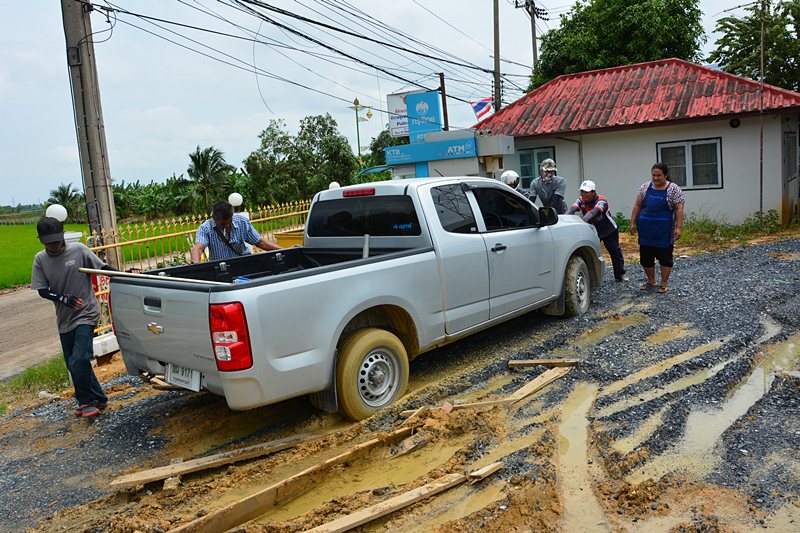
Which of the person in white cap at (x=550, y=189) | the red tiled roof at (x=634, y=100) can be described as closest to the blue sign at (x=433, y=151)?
the red tiled roof at (x=634, y=100)

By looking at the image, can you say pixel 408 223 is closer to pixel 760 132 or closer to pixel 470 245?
pixel 470 245

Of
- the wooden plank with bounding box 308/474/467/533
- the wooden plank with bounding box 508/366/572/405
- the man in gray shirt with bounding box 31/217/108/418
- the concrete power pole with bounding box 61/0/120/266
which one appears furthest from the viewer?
the concrete power pole with bounding box 61/0/120/266

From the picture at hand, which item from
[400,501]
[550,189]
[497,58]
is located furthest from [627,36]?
[400,501]

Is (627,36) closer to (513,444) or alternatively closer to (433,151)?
(433,151)

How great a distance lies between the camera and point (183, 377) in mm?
4754

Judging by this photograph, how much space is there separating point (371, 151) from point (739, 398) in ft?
125

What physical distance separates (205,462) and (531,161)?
1476cm

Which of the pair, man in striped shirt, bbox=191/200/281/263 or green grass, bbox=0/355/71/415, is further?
green grass, bbox=0/355/71/415

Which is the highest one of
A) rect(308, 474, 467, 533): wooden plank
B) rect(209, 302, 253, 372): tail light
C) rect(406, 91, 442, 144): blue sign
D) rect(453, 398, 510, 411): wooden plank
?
rect(406, 91, 442, 144): blue sign

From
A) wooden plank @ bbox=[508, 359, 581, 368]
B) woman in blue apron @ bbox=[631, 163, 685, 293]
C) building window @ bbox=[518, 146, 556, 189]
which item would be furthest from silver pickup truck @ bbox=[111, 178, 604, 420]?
building window @ bbox=[518, 146, 556, 189]

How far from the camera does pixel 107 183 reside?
9000 mm

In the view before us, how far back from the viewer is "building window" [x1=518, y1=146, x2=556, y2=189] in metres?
17.4

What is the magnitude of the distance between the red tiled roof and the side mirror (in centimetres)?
934

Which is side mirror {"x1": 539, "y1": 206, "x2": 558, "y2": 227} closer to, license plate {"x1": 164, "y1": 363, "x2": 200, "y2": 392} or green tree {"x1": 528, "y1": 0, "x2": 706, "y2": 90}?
license plate {"x1": 164, "y1": 363, "x2": 200, "y2": 392}
